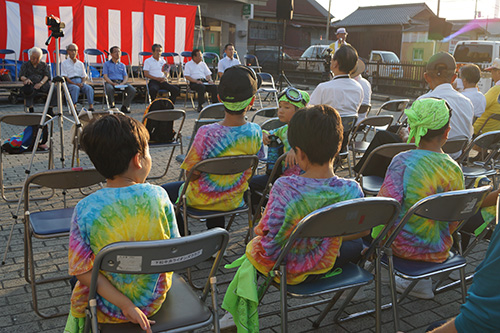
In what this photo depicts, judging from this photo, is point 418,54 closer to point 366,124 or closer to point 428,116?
point 366,124

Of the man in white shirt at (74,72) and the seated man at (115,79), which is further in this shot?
the seated man at (115,79)

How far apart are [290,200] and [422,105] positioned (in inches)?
40.8

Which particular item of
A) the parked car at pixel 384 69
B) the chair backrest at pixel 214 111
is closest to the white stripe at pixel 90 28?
the chair backrest at pixel 214 111

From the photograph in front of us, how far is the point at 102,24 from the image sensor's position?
13.6 meters

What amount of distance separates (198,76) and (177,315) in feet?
36.2

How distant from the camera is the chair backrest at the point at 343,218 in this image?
1.95 meters

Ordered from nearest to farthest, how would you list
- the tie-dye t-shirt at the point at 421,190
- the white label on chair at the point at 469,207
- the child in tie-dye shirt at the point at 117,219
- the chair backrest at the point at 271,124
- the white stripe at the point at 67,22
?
1. the child in tie-dye shirt at the point at 117,219
2. the white label on chair at the point at 469,207
3. the tie-dye t-shirt at the point at 421,190
4. the chair backrest at the point at 271,124
5. the white stripe at the point at 67,22

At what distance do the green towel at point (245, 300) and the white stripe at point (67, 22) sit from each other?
1223 cm

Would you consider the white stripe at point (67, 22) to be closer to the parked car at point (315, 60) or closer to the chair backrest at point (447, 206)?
the parked car at point (315, 60)

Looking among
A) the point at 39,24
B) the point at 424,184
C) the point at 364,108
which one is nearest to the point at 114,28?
the point at 39,24

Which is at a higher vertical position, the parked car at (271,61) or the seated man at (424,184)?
the parked car at (271,61)

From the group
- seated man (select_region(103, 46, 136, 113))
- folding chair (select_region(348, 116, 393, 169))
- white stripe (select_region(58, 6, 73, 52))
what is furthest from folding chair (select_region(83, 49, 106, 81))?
folding chair (select_region(348, 116, 393, 169))

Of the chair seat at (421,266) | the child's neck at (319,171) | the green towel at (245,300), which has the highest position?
the child's neck at (319,171)

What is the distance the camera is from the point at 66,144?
8047 mm
